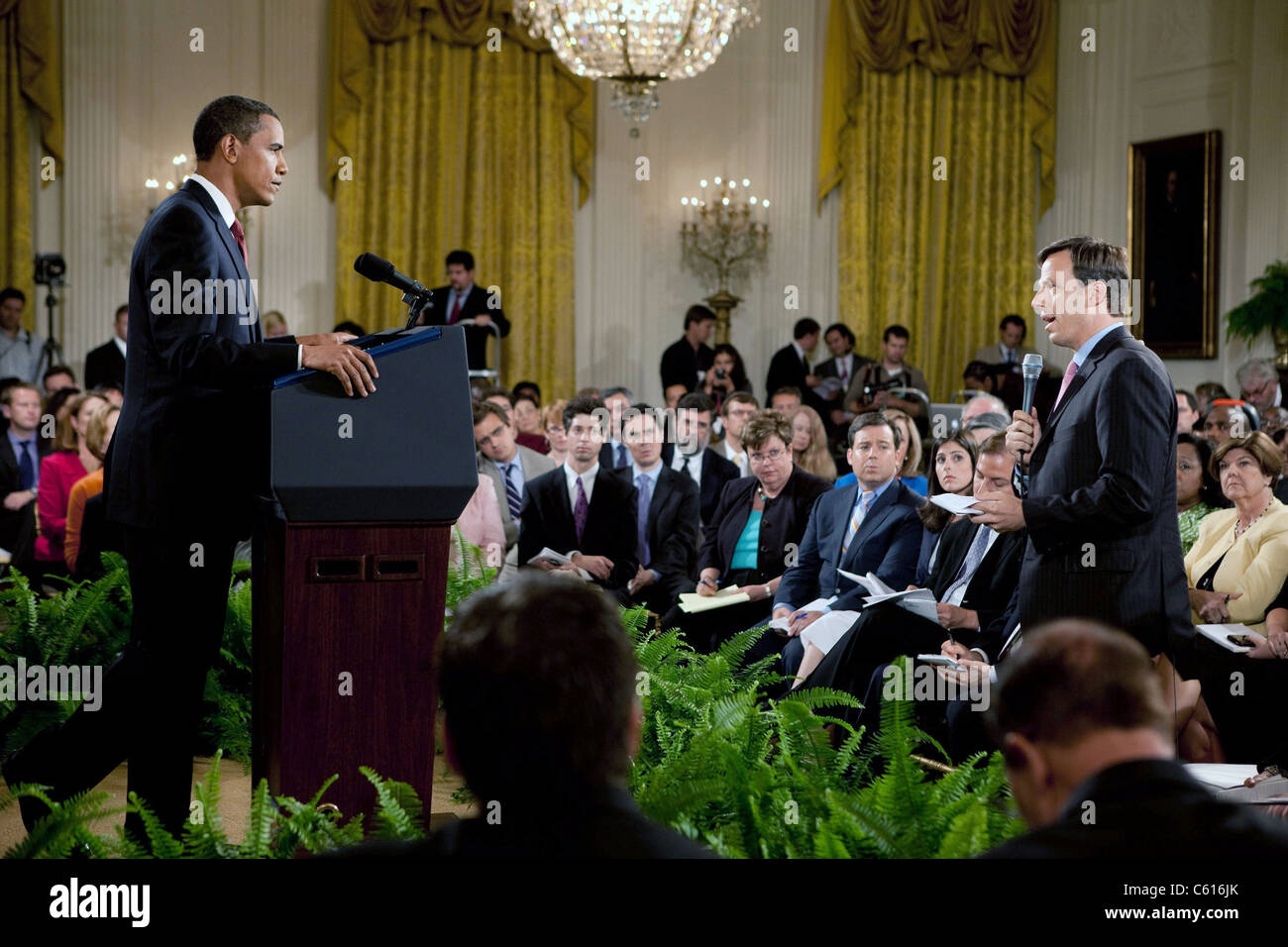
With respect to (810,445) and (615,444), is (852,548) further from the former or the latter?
(615,444)

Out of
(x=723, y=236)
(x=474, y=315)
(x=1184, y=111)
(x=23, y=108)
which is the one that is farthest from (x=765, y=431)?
(x=1184, y=111)

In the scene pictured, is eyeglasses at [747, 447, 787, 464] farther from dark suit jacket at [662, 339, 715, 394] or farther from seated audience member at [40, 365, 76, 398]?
dark suit jacket at [662, 339, 715, 394]

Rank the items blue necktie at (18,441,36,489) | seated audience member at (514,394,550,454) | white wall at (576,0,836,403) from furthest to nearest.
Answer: white wall at (576,0,836,403), seated audience member at (514,394,550,454), blue necktie at (18,441,36,489)

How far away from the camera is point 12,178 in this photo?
11219 millimetres

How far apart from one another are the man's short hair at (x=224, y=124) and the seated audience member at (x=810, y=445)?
462 cm

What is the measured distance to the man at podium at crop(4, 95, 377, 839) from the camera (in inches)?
107

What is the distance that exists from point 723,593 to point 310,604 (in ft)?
10.8

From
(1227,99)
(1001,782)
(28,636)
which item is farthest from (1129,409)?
(1227,99)

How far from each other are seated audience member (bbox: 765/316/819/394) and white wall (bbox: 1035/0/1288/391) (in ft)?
9.18

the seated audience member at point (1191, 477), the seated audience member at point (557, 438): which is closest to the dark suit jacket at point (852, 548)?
the seated audience member at point (1191, 477)

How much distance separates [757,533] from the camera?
19.9 feet

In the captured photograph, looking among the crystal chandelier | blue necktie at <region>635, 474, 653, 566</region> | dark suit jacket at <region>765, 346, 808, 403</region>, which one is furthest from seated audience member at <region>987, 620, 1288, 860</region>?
dark suit jacket at <region>765, 346, 808, 403</region>

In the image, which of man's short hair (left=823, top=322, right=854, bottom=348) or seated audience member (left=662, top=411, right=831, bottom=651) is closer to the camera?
seated audience member (left=662, top=411, right=831, bottom=651)

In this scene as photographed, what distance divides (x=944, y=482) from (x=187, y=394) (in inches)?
129
